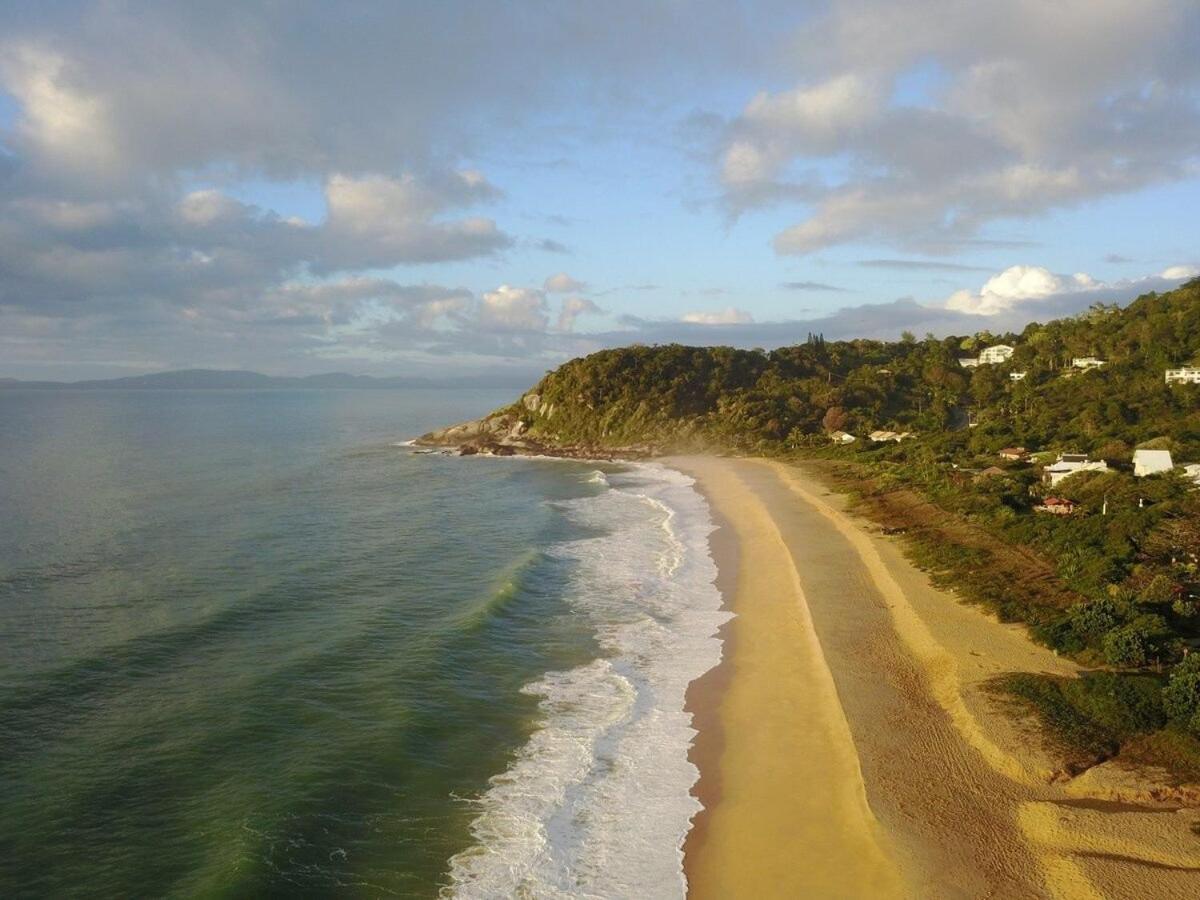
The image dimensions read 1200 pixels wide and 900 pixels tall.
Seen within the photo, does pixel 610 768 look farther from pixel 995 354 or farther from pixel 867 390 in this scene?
pixel 995 354

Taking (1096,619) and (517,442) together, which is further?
(517,442)

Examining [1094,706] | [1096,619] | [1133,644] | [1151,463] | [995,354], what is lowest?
[1094,706]

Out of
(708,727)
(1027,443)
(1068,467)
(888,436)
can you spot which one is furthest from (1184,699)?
(888,436)

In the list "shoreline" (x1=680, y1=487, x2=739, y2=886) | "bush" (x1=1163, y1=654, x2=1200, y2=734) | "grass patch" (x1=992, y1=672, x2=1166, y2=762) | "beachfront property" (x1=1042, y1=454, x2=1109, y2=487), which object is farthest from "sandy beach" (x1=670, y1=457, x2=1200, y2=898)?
"beachfront property" (x1=1042, y1=454, x2=1109, y2=487)

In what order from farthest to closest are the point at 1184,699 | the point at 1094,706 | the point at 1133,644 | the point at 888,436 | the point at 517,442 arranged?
1. the point at 517,442
2. the point at 888,436
3. the point at 1133,644
4. the point at 1094,706
5. the point at 1184,699

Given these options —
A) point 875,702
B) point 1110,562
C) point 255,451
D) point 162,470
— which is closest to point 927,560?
point 1110,562

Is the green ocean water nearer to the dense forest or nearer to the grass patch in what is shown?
the grass patch

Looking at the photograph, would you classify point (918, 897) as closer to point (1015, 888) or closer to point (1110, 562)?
point (1015, 888)

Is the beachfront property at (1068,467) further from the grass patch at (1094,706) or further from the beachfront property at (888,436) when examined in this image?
the grass patch at (1094,706)
